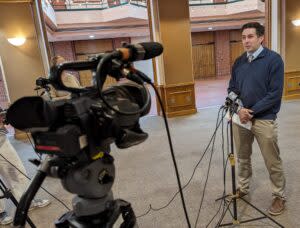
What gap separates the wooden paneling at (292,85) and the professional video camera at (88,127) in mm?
6043

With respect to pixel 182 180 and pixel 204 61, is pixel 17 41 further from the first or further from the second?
pixel 204 61

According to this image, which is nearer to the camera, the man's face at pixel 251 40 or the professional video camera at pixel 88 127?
the professional video camera at pixel 88 127

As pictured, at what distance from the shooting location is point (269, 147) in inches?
71.2

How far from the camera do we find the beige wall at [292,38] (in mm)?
5547

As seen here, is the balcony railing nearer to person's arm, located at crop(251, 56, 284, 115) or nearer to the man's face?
the man's face

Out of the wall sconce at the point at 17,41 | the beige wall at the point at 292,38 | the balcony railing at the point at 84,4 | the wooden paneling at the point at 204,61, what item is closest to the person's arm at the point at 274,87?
the wall sconce at the point at 17,41

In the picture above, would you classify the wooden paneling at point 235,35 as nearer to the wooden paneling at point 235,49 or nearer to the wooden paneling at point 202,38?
the wooden paneling at point 235,49

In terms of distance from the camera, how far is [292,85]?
5918 mm

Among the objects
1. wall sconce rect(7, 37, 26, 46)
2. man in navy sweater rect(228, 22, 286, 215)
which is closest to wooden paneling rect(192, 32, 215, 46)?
wall sconce rect(7, 37, 26, 46)

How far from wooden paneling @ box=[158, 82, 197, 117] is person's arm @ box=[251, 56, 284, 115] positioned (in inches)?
143

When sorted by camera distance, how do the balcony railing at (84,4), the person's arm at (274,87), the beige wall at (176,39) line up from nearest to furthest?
the person's arm at (274,87)
the beige wall at (176,39)
the balcony railing at (84,4)

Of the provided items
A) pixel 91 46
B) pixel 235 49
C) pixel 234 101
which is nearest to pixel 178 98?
pixel 234 101

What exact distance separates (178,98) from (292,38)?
9.43 feet

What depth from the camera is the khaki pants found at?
1.80 metres
